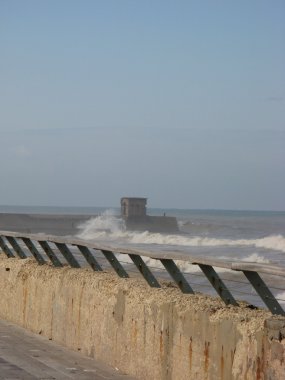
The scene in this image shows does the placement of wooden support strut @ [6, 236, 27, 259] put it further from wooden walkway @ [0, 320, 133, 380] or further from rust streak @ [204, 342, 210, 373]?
rust streak @ [204, 342, 210, 373]

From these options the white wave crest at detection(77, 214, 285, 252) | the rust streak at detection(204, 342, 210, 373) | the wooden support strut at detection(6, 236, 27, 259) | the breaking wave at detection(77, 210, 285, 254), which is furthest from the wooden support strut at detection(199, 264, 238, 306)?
the breaking wave at detection(77, 210, 285, 254)

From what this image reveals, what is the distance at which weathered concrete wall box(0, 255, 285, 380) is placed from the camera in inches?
283

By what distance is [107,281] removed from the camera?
9953 mm

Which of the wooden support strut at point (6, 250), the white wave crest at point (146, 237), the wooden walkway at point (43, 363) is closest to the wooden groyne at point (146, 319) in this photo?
the wooden walkway at point (43, 363)

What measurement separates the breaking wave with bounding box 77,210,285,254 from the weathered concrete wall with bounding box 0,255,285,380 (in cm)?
3976

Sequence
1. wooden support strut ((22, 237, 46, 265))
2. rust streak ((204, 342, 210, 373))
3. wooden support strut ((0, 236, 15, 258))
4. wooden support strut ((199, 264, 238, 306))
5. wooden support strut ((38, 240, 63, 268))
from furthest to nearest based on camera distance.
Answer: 1. wooden support strut ((0, 236, 15, 258))
2. wooden support strut ((22, 237, 46, 265))
3. wooden support strut ((38, 240, 63, 268))
4. wooden support strut ((199, 264, 238, 306))
5. rust streak ((204, 342, 210, 373))

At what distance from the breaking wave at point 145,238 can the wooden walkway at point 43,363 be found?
4027cm

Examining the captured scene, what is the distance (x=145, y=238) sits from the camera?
73.8 m

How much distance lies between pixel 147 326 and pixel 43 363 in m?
1.47

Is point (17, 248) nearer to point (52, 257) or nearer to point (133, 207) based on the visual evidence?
point (52, 257)

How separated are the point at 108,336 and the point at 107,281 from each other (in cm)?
60

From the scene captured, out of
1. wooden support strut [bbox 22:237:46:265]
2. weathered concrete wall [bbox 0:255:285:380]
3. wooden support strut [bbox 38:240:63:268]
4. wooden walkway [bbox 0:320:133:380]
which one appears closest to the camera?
weathered concrete wall [bbox 0:255:285:380]

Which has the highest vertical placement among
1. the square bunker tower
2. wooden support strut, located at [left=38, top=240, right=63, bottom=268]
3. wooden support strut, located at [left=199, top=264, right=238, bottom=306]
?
the square bunker tower

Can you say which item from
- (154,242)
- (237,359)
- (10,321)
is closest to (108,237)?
(154,242)
